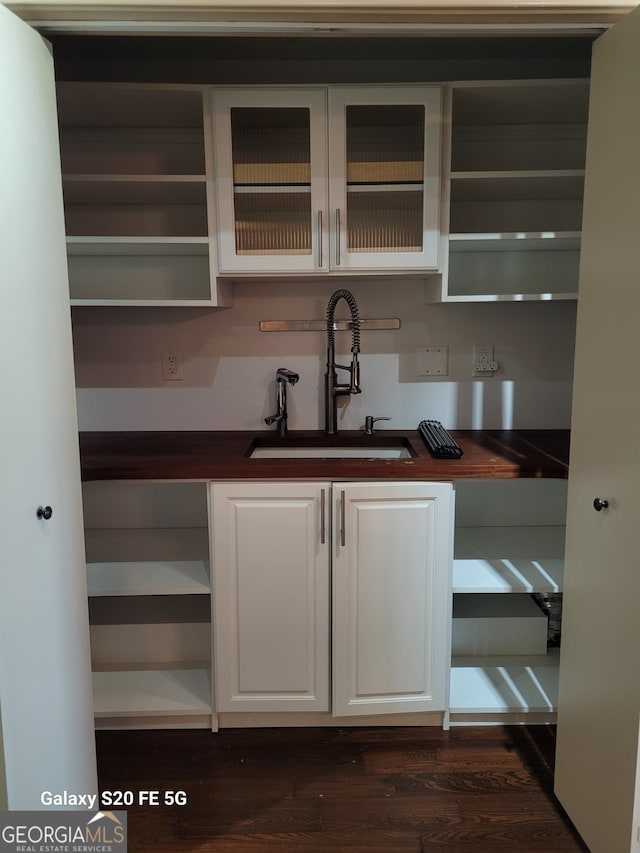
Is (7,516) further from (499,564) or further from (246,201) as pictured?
(499,564)

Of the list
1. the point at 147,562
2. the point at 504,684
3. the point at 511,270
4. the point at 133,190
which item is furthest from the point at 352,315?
the point at 504,684

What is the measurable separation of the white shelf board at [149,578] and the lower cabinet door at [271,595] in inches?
4.3

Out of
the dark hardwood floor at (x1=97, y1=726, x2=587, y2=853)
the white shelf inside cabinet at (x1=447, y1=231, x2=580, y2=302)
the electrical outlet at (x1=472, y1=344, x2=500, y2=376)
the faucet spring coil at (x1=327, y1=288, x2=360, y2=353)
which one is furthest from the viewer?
the electrical outlet at (x1=472, y1=344, x2=500, y2=376)

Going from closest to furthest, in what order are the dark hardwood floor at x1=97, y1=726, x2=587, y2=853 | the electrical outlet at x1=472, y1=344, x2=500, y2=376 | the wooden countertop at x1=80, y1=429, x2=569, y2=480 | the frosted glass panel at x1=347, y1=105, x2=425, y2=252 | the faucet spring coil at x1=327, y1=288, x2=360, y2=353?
the dark hardwood floor at x1=97, y1=726, x2=587, y2=853
the wooden countertop at x1=80, y1=429, x2=569, y2=480
the frosted glass panel at x1=347, y1=105, x2=425, y2=252
the faucet spring coil at x1=327, y1=288, x2=360, y2=353
the electrical outlet at x1=472, y1=344, x2=500, y2=376

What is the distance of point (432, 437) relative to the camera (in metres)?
2.06

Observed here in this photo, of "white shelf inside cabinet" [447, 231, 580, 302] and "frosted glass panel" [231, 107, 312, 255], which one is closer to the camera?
"frosted glass panel" [231, 107, 312, 255]

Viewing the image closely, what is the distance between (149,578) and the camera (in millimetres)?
1955

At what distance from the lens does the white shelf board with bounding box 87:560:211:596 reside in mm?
1904

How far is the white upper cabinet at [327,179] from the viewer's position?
186 cm

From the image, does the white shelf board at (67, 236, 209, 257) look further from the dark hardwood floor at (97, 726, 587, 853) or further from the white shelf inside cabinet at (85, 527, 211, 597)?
the dark hardwood floor at (97, 726, 587, 853)

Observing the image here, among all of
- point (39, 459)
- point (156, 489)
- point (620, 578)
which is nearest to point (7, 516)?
point (39, 459)

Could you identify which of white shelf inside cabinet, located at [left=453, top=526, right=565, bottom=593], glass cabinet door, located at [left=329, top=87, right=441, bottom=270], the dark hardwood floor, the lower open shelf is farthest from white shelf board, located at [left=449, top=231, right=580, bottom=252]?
the lower open shelf

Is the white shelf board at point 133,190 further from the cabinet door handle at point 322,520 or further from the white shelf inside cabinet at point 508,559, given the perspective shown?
the white shelf inside cabinet at point 508,559

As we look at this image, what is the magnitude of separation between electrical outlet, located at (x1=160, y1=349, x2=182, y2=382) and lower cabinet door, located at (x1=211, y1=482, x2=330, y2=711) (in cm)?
67
